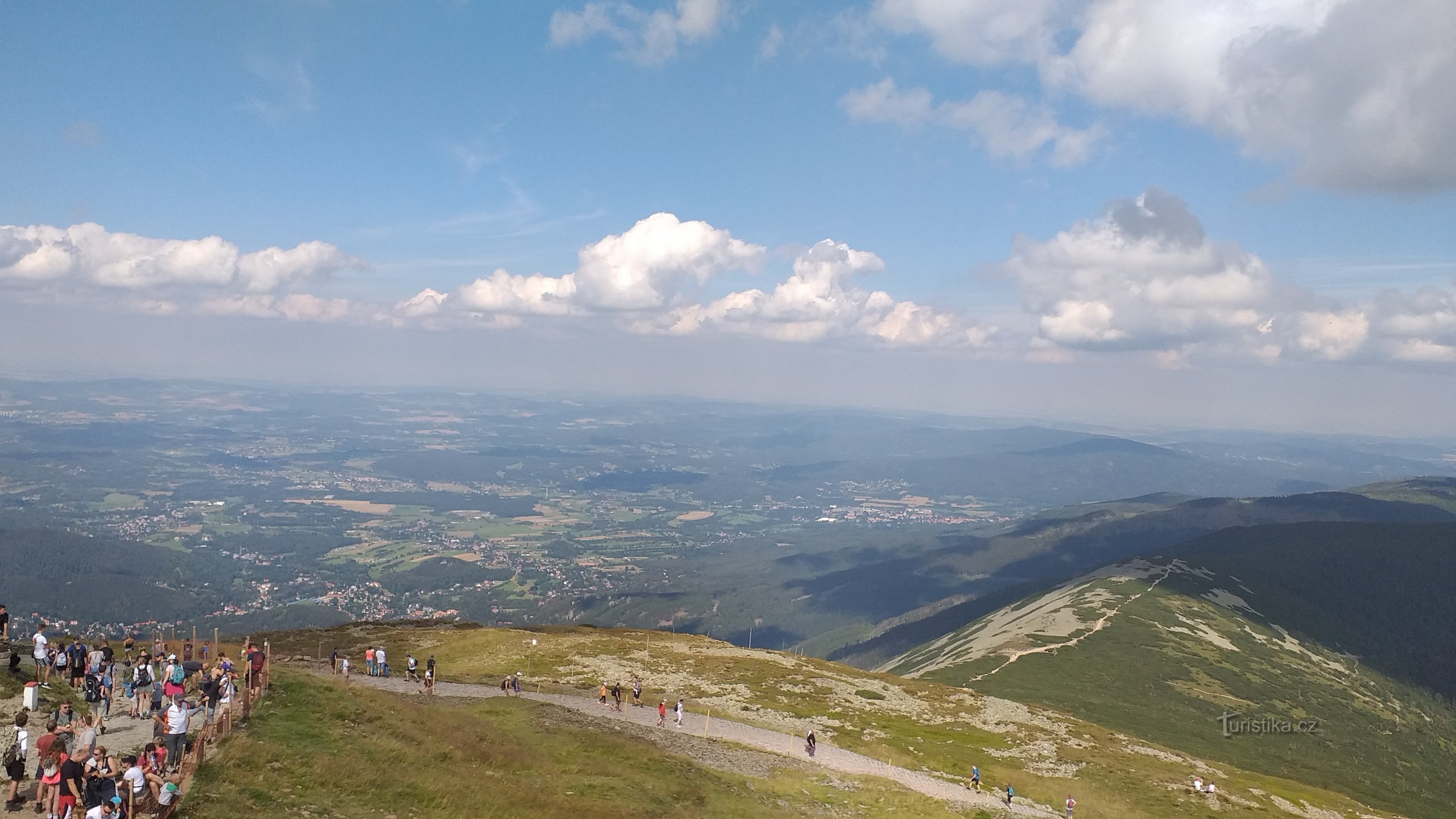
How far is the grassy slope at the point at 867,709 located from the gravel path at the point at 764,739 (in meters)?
3.26

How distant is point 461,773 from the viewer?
4034 cm

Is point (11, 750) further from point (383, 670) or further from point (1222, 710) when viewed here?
point (1222, 710)

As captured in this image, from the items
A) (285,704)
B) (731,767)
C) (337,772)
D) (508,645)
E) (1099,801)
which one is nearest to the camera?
(337,772)

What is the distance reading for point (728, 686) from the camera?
86938mm

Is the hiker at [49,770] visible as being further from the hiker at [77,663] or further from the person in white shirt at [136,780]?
the hiker at [77,663]

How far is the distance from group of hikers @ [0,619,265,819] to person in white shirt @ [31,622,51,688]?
10 cm

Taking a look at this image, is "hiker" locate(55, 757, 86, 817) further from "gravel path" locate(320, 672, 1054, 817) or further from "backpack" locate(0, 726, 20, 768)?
"gravel path" locate(320, 672, 1054, 817)

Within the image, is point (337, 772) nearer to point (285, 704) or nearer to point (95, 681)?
point (285, 704)

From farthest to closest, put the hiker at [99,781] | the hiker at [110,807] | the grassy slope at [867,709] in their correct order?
the grassy slope at [867,709]
the hiker at [99,781]
the hiker at [110,807]

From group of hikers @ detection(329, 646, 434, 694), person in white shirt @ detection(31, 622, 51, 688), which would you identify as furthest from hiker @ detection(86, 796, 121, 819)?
group of hikers @ detection(329, 646, 434, 694)

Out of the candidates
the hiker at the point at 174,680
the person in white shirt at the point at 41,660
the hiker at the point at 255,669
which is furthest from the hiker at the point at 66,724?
the hiker at the point at 255,669

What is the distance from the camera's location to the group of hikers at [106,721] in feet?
81.5

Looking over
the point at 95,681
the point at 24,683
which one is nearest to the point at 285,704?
the point at 95,681

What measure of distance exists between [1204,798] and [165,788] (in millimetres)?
85612
